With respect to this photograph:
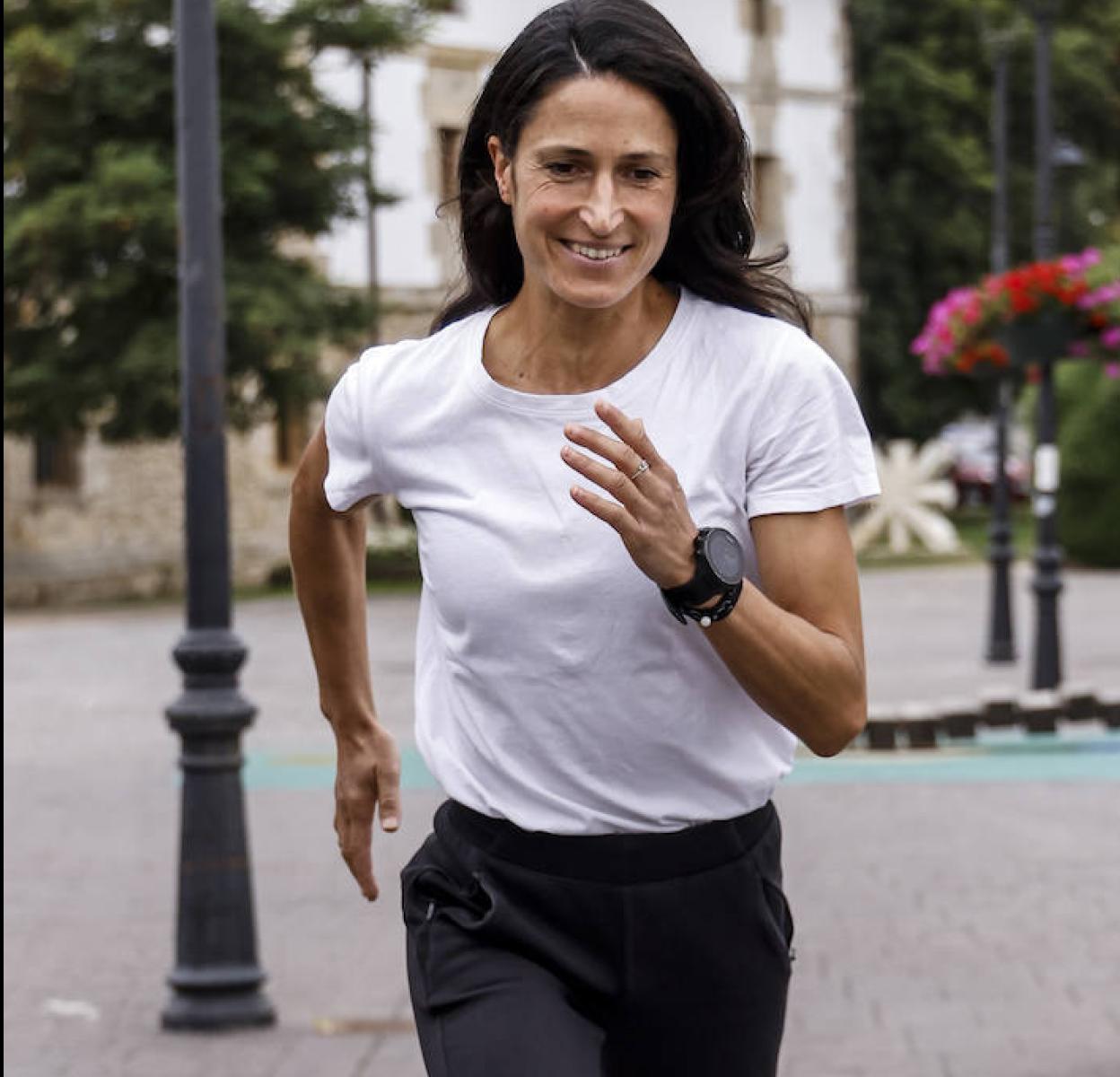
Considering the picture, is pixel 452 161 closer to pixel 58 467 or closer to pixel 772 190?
→ pixel 58 467

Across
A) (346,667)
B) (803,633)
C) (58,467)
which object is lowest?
(58,467)

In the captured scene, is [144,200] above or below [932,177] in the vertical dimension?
below

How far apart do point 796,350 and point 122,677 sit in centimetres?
1679

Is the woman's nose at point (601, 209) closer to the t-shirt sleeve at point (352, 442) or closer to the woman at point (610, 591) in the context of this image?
the woman at point (610, 591)

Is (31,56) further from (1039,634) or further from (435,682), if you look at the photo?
(435,682)

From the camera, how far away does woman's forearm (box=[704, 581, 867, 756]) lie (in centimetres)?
280

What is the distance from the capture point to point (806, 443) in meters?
2.95

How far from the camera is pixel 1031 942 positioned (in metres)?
8.05

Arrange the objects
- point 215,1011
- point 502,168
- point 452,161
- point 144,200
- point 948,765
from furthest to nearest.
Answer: point 144,200 → point 948,765 → point 215,1011 → point 452,161 → point 502,168

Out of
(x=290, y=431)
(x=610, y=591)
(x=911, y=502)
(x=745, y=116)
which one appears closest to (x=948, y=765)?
(x=610, y=591)

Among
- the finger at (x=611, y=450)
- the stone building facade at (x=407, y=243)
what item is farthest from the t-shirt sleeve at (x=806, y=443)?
the stone building facade at (x=407, y=243)

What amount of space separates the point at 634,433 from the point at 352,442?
0.58m

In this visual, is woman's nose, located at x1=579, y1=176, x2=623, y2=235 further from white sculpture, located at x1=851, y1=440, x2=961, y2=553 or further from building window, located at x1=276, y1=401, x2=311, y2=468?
white sculpture, located at x1=851, y1=440, x2=961, y2=553

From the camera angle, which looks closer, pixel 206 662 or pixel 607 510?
pixel 607 510
